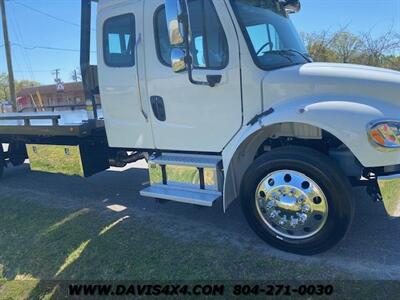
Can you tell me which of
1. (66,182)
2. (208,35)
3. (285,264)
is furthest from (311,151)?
(66,182)

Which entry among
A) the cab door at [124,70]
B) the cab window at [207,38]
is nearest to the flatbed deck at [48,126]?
the cab door at [124,70]

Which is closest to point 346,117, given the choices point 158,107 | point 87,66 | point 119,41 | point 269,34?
point 269,34

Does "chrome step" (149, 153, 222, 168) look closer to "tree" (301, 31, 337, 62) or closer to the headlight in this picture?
the headlight

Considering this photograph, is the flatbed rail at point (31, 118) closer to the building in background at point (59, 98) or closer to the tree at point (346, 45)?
the building in background at point (59, 98)

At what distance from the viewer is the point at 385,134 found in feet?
9.14

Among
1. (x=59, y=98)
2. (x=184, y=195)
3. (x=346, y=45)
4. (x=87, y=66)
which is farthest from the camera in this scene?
(x=59, y=98)

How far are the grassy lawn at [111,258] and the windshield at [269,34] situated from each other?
1.82 m

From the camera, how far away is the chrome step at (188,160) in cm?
374

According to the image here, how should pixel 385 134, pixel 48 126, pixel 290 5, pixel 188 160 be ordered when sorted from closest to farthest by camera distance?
pixel 385 134
pixel 188 160
pixel 290 5
pixel 48 126

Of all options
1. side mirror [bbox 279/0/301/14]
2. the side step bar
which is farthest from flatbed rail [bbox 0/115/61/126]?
side mirror [bbox 279/0/301/14]

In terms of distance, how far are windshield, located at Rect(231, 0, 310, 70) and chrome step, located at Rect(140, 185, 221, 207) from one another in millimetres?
1359

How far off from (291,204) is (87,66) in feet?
10.2

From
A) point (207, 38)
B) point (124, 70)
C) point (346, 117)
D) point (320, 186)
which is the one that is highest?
point (207, 38)

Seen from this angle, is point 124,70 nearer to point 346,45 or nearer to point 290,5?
point 290,5
